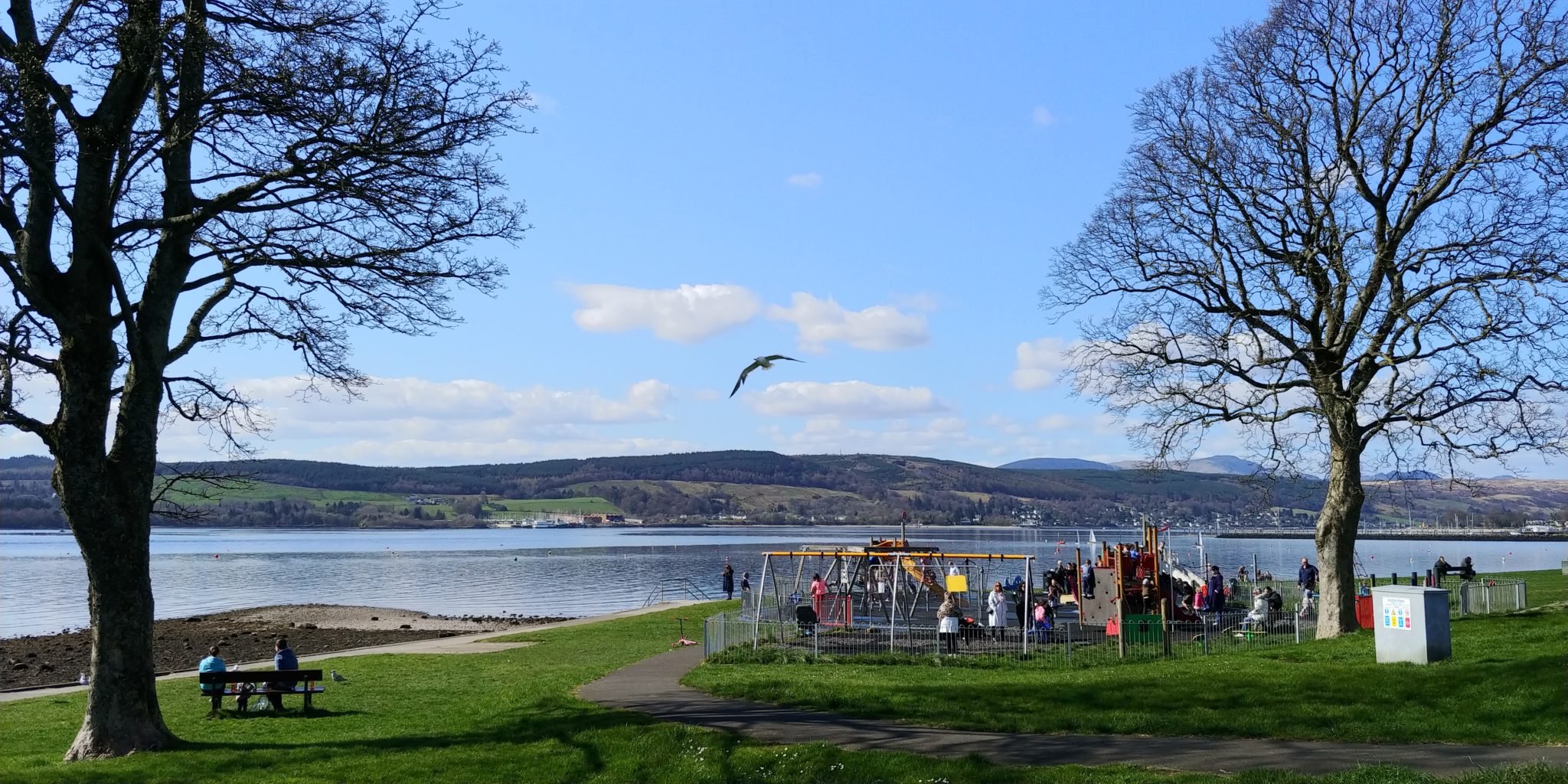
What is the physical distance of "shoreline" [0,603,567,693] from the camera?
3741cm

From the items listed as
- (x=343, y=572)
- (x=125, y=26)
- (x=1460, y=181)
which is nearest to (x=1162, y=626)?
(x=1460, y=181)

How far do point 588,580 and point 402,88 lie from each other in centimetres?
7862

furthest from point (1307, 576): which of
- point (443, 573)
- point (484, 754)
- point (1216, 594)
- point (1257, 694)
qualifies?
point (443, 573)

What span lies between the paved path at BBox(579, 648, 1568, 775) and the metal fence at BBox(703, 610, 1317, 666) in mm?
8317

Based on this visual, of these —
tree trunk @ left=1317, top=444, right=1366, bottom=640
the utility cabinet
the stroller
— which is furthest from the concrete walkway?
the utility cabinet

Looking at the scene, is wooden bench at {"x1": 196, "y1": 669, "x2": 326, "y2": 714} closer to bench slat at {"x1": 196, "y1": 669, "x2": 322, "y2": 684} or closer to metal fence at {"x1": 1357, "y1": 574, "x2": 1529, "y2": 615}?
bench slat at {"x1": 196, "y1": 669, "x2": 322, "y2": 684}

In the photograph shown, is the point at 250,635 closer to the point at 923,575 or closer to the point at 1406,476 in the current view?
the point at 923,575

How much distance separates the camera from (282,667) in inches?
860

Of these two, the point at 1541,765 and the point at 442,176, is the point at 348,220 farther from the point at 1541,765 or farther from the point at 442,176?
the point at 1541,765

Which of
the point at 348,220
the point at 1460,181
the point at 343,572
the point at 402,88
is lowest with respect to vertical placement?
the point at 343,572

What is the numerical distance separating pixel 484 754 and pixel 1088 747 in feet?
23.9

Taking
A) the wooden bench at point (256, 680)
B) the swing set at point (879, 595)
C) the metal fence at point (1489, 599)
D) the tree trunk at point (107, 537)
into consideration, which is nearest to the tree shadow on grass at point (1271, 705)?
the wooden bench at point (256, 680)

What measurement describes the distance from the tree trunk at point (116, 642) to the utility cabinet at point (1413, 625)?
18.3m

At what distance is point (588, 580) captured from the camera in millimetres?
91062
